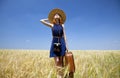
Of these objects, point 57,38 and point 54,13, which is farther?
point 54,13

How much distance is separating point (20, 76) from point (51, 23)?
136 cm

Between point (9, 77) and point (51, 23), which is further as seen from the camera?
point (51, 23)

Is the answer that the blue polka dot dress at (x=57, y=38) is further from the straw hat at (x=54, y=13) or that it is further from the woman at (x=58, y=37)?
the straw hat at (x=54, y=13)

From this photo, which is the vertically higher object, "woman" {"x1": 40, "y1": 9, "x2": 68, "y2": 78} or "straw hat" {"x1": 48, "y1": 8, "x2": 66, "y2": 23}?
"straw hat" {"x1": 48, "y1": 8, "x2": 66, "y2": 23}

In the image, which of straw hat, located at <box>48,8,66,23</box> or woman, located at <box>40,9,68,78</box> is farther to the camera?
straw hat, located at <box>48,8,66,23</box>

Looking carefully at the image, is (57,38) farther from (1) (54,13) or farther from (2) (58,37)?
(1) (54,13)

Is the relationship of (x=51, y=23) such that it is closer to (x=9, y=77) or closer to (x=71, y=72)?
(x=71, y=72)

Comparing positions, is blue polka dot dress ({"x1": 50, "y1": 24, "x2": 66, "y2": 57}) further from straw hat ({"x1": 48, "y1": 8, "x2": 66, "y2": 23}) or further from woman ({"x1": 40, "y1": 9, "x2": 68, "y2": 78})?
straw hat ({"x1": 48, "y1": 8, "x2": 66, "y2": 23})

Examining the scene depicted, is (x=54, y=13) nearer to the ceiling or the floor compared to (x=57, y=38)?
nearer to the ceiling

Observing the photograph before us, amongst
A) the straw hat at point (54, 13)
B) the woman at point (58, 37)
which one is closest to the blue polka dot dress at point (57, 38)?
the woman at point (58, 37)

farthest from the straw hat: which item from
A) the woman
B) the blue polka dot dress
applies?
the blue polka dot dress

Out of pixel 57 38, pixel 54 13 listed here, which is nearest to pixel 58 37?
pixel 57 38

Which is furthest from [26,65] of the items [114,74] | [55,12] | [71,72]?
[55,12]

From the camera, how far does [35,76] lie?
6.54 ft
